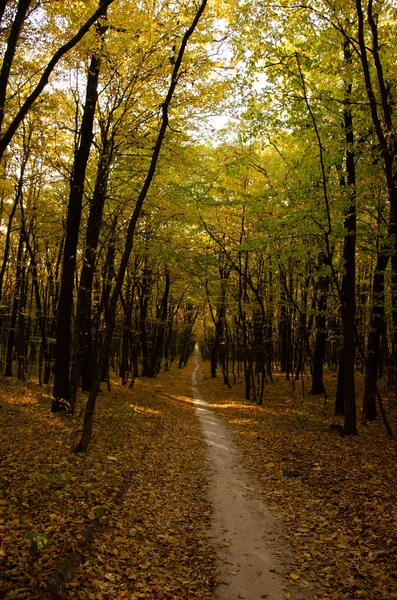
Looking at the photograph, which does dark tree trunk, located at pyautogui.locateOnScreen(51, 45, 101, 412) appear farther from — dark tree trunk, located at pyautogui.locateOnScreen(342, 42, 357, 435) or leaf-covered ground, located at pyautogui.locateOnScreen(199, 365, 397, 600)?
dark tree trunk, located at pyautogui.locateOnScreen(342, 42, 357, 435)

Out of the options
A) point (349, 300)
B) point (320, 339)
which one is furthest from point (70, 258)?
point (320, 339)

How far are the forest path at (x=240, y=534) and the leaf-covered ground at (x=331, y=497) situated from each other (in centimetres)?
30

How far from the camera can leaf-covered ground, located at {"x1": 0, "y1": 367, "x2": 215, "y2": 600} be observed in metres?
4.11

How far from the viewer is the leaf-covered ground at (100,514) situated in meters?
4.11

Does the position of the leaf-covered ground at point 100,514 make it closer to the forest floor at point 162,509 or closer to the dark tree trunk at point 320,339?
the forest floor at point 162,509

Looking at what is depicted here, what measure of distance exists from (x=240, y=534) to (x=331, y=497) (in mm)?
2248

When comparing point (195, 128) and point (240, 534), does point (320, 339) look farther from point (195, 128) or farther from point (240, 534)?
point (240, 534)

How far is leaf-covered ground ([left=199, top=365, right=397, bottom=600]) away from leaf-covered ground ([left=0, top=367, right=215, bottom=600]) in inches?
56.2

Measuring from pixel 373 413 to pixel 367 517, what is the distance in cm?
863

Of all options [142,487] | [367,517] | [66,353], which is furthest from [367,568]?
[66,353]

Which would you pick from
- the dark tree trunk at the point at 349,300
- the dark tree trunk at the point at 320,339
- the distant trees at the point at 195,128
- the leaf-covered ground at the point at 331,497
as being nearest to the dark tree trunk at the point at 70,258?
the distant trees at the point at 195,128

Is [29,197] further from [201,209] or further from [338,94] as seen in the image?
[338,94]

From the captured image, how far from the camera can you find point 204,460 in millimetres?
9375

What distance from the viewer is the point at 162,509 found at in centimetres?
639
